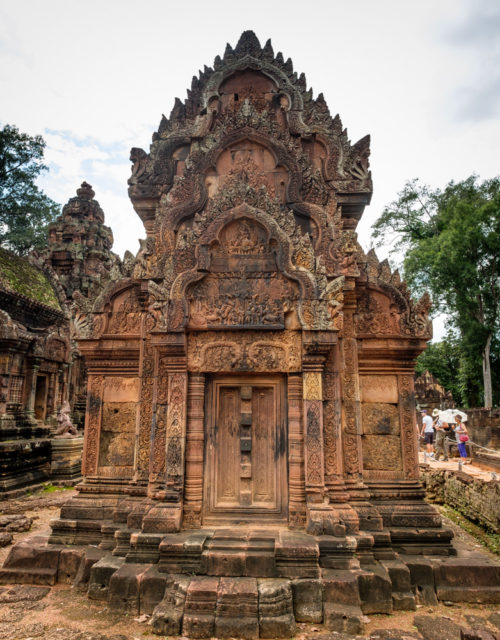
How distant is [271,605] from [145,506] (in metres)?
2.01

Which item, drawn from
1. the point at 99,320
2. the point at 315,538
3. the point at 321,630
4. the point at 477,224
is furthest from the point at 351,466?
the point at 477,224

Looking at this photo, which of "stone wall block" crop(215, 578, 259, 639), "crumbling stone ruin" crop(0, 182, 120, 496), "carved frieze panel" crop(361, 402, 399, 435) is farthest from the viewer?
"crumbling stone ruin" crop(0, 182, 120, 496)

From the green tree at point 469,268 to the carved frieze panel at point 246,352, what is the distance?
24.9 metres

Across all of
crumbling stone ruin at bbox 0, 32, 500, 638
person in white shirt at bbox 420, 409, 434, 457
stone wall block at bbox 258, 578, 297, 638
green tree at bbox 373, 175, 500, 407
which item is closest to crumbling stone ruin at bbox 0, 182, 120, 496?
crumbling stone ruin at bbox 0, 32, 500, 638

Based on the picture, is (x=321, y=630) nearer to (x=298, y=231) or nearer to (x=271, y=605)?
(x=271, y=605)

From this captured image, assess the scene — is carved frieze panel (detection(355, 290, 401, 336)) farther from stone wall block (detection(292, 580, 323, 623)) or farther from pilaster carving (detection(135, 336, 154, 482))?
stone wall block (detection(292, 580, 323, 623))

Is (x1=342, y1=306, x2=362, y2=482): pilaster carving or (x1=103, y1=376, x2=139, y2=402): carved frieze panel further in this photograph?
(x1=103, y1=376, x2=139, y2=402): carved frieze panel

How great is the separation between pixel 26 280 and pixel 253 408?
46.8 ft

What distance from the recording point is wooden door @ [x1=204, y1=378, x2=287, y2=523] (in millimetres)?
5742

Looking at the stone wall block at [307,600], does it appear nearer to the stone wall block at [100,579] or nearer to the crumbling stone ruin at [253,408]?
the crumbling stone ruin at [253,408]

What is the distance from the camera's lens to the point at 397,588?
17.0ft

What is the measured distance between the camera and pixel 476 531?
8.13 m

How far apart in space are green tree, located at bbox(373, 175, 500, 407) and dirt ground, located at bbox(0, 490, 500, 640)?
2478 cm

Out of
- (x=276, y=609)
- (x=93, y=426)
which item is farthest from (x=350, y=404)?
(x=93, y=426)
